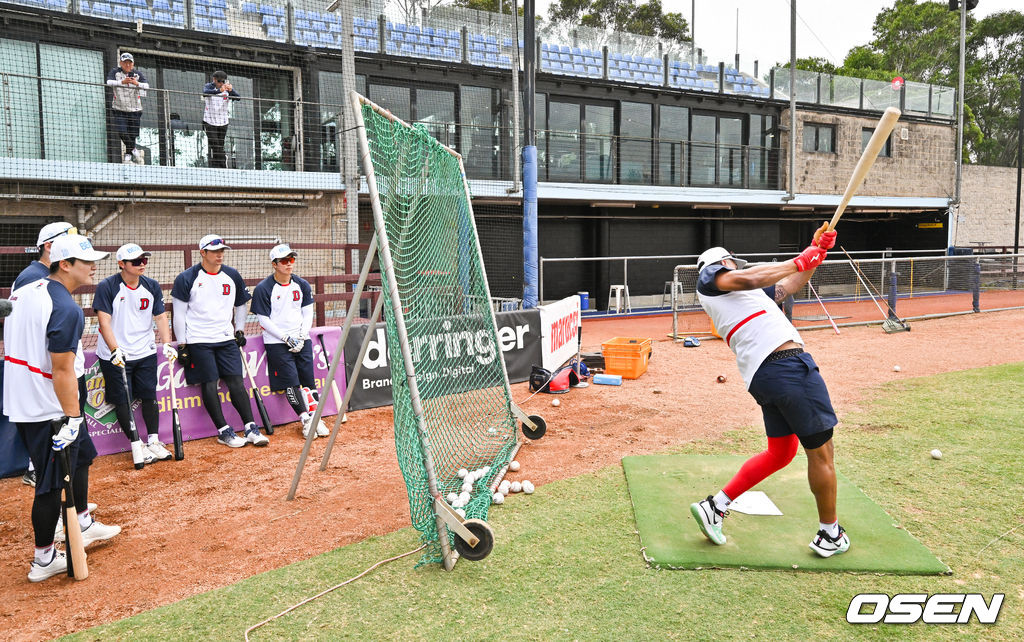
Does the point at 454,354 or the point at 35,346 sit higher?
the point at 35,346

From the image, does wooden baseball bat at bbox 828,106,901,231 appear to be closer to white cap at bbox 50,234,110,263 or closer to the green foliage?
white cap at bbox 50,234,110,263

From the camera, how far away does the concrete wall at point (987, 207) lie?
27.7m

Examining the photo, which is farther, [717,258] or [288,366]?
[288,366]

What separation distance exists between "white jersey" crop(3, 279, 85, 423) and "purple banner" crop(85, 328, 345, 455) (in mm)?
1972

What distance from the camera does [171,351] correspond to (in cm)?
647

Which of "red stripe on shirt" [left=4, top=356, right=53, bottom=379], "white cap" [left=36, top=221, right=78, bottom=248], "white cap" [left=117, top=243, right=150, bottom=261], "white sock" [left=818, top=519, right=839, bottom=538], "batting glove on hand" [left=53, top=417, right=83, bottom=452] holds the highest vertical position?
"white cap" [left=36, top=221, right=78, bottom=248]

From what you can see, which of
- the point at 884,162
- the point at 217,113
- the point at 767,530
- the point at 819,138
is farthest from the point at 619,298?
the point at 767,530

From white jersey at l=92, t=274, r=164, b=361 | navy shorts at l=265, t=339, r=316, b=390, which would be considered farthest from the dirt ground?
white jersey at l=92, t=274, r=164, b=361

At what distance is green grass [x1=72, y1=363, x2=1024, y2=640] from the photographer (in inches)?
130

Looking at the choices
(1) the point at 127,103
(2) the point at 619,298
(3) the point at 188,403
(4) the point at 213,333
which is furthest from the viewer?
(2) the point at 619,298

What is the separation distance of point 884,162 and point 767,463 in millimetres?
24101

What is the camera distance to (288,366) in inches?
286

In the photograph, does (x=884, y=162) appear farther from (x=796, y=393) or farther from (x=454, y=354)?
(x=796, y=393)

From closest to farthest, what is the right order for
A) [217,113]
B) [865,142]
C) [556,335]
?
1. [556,335]
2. [217,113]
3. [865,142]
